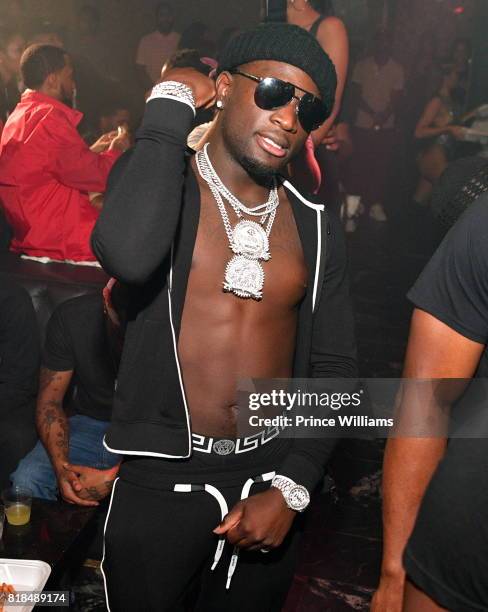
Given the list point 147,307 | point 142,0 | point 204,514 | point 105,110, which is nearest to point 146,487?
point 204,514

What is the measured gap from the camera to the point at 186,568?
2213 millimetres

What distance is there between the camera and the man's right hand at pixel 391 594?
175cm

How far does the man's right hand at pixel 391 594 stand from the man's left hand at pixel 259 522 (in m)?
0.46

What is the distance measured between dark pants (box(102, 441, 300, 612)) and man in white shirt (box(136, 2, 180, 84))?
8262 mm

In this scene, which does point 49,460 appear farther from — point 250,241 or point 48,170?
point 48,170

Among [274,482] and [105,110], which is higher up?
[105,110]

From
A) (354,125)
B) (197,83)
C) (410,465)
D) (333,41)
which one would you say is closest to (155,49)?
(354,125)

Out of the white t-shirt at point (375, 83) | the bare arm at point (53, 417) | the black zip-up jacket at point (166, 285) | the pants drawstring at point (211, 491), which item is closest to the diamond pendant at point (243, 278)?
the black zip-up jacket at point (166, 285)

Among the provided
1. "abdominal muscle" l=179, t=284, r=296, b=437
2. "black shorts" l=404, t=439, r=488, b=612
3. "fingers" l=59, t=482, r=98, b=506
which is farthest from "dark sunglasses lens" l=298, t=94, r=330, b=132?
"fingers" l=59, t=482, r=98, b=506

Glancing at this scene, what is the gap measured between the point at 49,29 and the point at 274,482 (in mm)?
8668

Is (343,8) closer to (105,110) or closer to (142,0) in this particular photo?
(142,0)

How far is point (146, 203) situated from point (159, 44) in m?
8.50

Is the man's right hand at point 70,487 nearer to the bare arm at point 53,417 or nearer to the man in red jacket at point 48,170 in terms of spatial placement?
the bare arm at point 53,417

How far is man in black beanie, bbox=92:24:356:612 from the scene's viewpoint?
2148 mm
